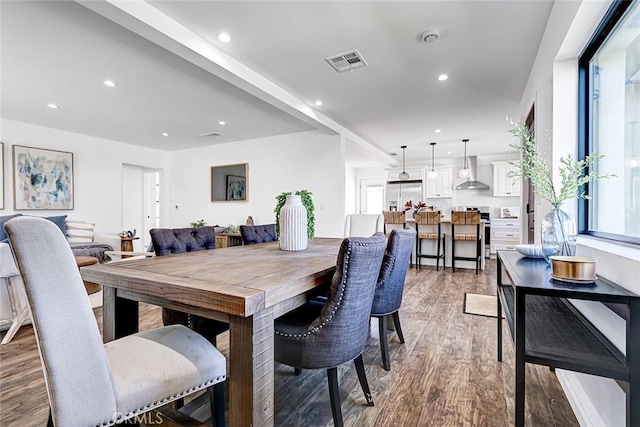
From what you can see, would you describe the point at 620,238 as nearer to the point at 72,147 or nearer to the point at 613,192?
the point at 613,192

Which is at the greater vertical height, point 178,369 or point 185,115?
point 185,115

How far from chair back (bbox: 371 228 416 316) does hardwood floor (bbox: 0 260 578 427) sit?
442mm

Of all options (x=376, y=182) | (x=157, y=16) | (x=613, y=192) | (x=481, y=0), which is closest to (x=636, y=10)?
(x=613, y=192)

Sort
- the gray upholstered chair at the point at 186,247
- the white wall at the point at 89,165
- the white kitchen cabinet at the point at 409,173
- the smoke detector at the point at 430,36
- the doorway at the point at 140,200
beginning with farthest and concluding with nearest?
the white kitchen cabinet at the point at 409,173 → the doorway at the point at 140,200 → the white wall at the point at 89,165 → the smoke detector at the point at 430,36 → the gray upholstered chair at the point at 186,247

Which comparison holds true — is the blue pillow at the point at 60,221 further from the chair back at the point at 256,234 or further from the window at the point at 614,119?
the window at the point at 614,119

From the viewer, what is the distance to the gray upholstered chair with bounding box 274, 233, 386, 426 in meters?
1.20

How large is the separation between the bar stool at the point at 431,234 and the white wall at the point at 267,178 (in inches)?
62.1

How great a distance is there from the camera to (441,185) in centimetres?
795

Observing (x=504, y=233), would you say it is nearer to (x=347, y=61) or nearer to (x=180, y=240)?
(x=347, y=61)

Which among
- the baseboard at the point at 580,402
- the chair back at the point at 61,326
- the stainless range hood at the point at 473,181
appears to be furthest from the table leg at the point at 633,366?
the stainless range hood at the point at 473,181

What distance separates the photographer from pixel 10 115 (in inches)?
180

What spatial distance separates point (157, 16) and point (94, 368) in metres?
2.49

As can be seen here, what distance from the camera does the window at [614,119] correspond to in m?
1.38

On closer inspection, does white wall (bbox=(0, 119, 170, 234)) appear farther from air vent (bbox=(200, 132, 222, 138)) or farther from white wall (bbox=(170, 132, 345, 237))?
air vent (bbox=(200, 132, 222, 138))
